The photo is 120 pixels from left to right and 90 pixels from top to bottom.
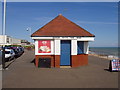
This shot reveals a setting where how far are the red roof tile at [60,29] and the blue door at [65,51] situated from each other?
2.44 ft

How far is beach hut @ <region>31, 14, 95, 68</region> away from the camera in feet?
44.8

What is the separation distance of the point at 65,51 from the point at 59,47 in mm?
741

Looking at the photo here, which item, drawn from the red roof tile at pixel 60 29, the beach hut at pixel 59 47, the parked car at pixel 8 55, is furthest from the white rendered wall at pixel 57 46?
the parked car at pixel 8 55

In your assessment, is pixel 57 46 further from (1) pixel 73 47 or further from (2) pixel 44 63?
(2) pixel 44 63

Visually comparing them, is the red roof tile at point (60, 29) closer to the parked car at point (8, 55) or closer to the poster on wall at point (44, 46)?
the poster on wall at point (44, 46)

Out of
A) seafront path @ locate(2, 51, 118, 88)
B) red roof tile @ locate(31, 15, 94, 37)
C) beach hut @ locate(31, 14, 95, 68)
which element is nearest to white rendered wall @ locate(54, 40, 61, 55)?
beach hut @ locate(31, 14, 95, 68)

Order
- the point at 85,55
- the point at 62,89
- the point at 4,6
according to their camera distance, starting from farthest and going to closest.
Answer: the point at 85,55 → the point at 4,6 → the point at 62,89

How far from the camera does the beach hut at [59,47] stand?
44.8 feet

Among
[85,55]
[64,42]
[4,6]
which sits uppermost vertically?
[4,6]

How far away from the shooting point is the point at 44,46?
46.0 feet

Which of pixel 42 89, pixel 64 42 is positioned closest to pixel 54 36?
pixel 64 42

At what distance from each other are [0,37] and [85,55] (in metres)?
7.13

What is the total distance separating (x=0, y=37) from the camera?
40.6ft

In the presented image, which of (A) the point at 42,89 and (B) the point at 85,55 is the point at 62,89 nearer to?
(A) the point at 42,89
